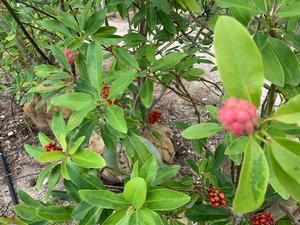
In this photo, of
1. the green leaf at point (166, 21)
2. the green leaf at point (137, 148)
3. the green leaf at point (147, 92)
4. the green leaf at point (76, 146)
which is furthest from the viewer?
the green leaf at point (166, 21)

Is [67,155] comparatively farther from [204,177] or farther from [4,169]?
[4,169]

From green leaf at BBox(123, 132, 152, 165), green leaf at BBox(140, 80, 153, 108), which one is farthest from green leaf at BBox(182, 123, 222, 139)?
green leaf at BBox(140, 80, 153, 108)

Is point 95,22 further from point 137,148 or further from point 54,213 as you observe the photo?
point 54,213

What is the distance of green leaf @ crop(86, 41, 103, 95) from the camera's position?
982mm

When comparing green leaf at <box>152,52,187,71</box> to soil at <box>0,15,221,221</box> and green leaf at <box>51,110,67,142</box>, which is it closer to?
green leaf at <box>51,110,67,142</box>

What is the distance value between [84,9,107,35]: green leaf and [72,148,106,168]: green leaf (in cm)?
41

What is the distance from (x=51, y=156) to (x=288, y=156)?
2.04 feet

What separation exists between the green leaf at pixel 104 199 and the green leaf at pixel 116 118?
0.19 metres

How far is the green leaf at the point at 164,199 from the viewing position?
2.52 feet

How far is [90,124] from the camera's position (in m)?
1.10

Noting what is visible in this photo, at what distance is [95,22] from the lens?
119 centimetres

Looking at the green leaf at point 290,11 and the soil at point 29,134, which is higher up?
the green leaf at point 290,11

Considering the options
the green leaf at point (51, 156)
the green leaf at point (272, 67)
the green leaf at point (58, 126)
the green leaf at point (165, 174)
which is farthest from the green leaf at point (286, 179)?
the green leaf at point (58, 126)

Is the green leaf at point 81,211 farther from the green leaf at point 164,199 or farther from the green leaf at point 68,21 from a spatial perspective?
the green leaf at point 68,21
